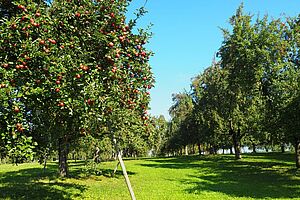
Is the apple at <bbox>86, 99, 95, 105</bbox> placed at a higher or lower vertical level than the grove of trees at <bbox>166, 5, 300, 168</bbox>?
lower

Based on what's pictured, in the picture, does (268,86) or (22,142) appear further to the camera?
(268,86)

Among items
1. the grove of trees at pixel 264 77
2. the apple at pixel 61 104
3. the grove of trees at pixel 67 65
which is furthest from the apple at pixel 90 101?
the grove of trees at pixel 264 77

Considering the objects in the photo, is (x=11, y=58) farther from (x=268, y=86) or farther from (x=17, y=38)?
(x=268, y=86)

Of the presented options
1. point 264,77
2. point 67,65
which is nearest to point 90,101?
point 67,65

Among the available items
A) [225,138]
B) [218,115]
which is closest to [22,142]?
[218,115]

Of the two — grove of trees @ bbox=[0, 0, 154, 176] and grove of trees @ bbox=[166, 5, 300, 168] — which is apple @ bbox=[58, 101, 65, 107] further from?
grove of trees @ bbox=[166, 5, 300, 168]

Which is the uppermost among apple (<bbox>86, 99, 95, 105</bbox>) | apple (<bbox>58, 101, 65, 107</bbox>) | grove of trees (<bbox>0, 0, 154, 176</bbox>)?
grove of trees (<bbox>0, 0, 154, 176</bbox>)

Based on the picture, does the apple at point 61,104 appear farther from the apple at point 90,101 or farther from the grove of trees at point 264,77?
the grove of trees at point 264,77

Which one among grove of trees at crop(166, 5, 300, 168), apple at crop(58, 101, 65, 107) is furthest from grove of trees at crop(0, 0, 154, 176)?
grove of trees at crop(166, 5, 300, 168)

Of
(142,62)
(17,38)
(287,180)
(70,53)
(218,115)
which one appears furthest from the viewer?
(218,115)

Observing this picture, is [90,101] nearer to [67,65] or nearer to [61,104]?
[61,104]

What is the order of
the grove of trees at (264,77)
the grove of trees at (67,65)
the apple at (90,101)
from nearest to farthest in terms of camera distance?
the grove of trees at (67,65), the apple at (90,101), the grove of trees at (264,77)

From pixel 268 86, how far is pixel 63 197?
2428 centimetres

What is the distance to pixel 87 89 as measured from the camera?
916 cm
